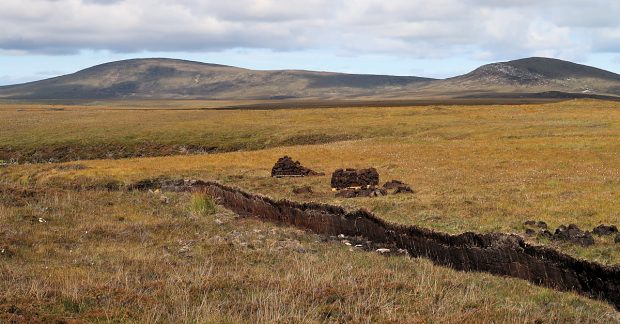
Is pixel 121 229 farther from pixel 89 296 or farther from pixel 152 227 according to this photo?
pixel 89 296

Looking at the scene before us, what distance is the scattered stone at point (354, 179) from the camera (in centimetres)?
3441

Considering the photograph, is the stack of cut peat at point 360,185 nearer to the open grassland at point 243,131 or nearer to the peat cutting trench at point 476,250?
the peat cutting trench at point 476,250

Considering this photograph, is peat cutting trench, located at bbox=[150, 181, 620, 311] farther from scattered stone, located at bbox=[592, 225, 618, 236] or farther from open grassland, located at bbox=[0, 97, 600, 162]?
open grassland, located at bbox=[0, 97, 600, 162]

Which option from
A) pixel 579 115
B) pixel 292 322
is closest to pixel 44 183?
pixel 292 322

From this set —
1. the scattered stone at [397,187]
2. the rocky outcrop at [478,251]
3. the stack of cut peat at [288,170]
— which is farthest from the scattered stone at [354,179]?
the rocky outcrop at [478,251]

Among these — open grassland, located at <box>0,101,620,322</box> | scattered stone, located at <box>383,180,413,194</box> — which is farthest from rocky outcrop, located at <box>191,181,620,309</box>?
scattered stone, located at <box>383,180,413,194</box>

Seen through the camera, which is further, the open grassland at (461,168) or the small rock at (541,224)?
the open grassland at (461,168)

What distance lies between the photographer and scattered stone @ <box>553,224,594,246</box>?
19672 mm

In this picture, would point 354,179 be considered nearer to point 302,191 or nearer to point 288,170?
point 302,191

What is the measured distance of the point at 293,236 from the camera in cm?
2445

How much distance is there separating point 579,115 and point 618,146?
36.2 metres

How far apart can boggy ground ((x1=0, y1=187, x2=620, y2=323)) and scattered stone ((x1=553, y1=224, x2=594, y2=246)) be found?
376 cm

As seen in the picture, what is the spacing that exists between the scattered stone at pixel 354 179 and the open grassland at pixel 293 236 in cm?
120

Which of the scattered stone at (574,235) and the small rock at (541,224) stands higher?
the scattered stone at (574,235)
